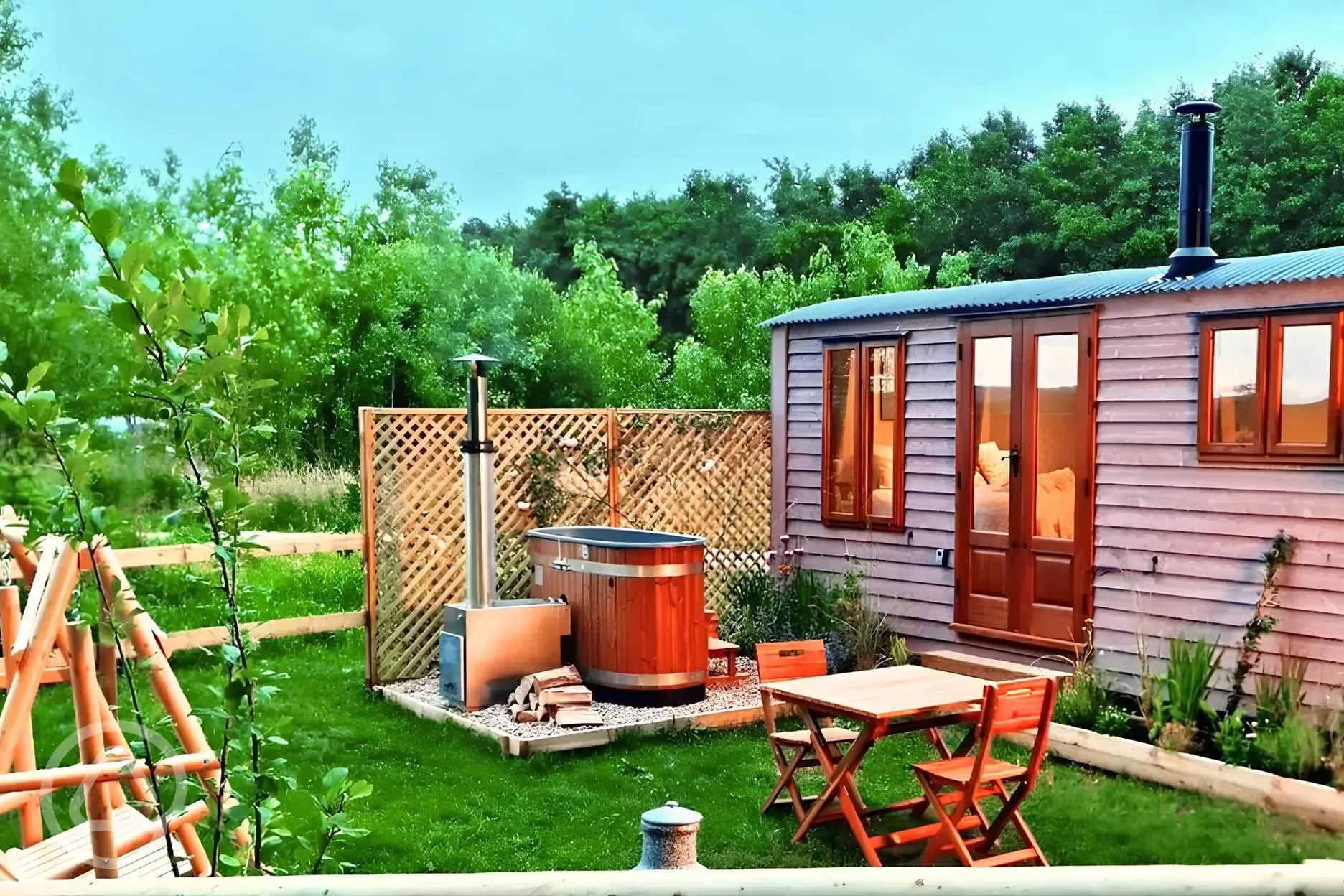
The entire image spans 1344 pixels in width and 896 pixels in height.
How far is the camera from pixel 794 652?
18.1ft

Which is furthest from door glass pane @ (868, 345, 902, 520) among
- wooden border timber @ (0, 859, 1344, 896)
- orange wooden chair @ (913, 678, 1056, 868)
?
wooden border timber @ (0, 859, 1344, 896)

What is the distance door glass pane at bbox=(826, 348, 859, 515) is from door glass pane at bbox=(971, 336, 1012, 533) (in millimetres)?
1031

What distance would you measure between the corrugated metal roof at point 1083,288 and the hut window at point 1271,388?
21 cm

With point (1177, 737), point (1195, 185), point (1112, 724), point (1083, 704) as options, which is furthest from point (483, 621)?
→ point (1195, 185)

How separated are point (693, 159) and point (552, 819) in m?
43.1

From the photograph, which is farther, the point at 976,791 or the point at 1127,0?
the point at 1127,0

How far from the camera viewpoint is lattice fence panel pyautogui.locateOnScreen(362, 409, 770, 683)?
296 inches

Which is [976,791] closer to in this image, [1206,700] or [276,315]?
[1206,700]

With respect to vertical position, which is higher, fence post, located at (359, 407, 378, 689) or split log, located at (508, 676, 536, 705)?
fence post, located at (359, 407, 378, 689)

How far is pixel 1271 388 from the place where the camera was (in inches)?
235

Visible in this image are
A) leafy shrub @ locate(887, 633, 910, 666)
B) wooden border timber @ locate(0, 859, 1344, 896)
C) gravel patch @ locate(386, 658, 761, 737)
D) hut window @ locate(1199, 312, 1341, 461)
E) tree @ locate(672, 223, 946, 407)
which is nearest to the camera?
wooden border timber @ locate(0, 859, 1344, 896)

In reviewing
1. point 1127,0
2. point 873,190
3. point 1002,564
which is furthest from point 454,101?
point 1002,564

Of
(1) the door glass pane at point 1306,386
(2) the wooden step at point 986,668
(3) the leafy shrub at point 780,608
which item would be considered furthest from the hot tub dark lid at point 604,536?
(1) the door glass pane at point 1306,386

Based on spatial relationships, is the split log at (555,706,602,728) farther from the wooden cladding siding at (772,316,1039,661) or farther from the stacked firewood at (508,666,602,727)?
the wooden cladding siding at (772,316,1039,661)
